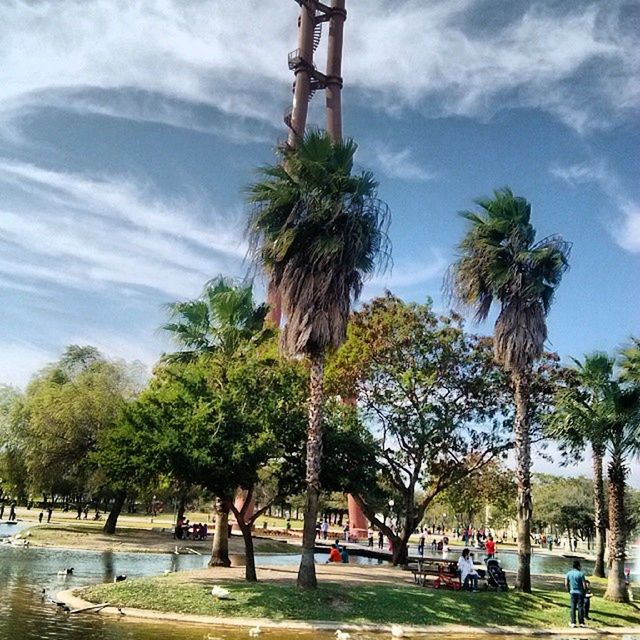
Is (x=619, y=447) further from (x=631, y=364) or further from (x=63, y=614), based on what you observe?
(x=63, y=614)

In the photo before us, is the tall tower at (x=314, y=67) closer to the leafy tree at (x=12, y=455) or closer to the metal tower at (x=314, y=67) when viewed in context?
the metal tower at (x=314, y=67)

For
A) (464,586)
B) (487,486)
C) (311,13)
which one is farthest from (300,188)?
(311,13)

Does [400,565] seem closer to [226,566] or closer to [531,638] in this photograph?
[226,566]

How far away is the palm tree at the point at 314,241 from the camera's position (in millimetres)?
21078

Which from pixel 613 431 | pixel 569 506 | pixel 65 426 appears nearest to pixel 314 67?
pixel 65 426

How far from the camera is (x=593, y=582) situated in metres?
32.8

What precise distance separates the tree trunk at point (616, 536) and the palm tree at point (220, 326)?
14.2m

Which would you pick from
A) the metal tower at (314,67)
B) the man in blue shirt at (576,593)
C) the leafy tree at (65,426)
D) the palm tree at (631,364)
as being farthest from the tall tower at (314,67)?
the man in blue shirt at (576,593)

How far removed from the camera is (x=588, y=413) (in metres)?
26.7

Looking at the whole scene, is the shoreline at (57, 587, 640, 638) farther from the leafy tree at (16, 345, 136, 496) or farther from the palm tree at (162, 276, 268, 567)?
the leafy tree at (16, 345, 136, 496)

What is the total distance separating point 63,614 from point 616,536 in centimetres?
1907

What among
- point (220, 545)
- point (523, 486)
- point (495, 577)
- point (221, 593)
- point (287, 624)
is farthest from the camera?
point (220, 545)

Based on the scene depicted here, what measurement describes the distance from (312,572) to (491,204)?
14999 mm

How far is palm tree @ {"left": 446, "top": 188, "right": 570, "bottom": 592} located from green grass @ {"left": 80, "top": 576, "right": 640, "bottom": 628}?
4270 mm
